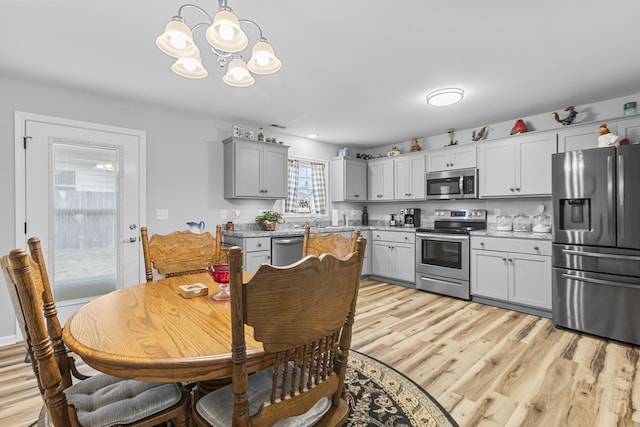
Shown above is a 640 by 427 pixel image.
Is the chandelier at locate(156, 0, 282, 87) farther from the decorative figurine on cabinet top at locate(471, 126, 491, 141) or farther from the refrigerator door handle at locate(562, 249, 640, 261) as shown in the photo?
the decorative figurine on cabinet top at locate(471, 126, 491, 141)

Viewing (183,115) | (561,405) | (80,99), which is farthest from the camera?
(183,115)

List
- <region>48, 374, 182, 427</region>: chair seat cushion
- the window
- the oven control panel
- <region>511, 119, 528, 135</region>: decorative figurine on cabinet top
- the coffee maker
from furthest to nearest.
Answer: the coffee maker → the window → the oven control panel → <region>511, 119, 528, 135</region>: decorative figurine on cabinet top → <region>48, 374, 182, 427</region>: chair seat cushion

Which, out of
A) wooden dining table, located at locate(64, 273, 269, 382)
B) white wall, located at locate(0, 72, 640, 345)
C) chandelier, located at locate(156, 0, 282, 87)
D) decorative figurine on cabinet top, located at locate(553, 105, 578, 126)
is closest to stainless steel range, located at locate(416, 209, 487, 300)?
white wall, located at locate(0, 72, 640, 345)

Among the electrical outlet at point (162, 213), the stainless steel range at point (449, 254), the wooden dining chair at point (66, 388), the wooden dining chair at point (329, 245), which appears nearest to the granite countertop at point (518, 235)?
the stainless steel range at point (449, 254)

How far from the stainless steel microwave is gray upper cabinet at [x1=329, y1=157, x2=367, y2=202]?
1.22 metres

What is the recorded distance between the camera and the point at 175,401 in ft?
3.82

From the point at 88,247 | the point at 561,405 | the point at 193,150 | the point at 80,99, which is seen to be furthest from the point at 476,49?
the point at 88,247

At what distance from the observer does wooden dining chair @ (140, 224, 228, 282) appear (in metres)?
2.13

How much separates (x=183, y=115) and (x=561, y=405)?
14.3 feet

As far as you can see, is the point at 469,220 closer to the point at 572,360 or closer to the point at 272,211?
the point at 572,360

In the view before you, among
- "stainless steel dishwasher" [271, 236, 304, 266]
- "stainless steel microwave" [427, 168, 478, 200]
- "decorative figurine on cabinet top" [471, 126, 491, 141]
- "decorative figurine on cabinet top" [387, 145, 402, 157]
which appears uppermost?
"decorative figurine on cabinet top" [471, 126, 491, 141]

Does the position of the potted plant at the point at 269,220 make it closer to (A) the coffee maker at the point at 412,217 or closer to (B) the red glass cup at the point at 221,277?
(A) the coffee maker at the point at 412,217

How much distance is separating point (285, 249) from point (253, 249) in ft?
1.48

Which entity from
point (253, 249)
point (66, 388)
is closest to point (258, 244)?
point (253, 249)
